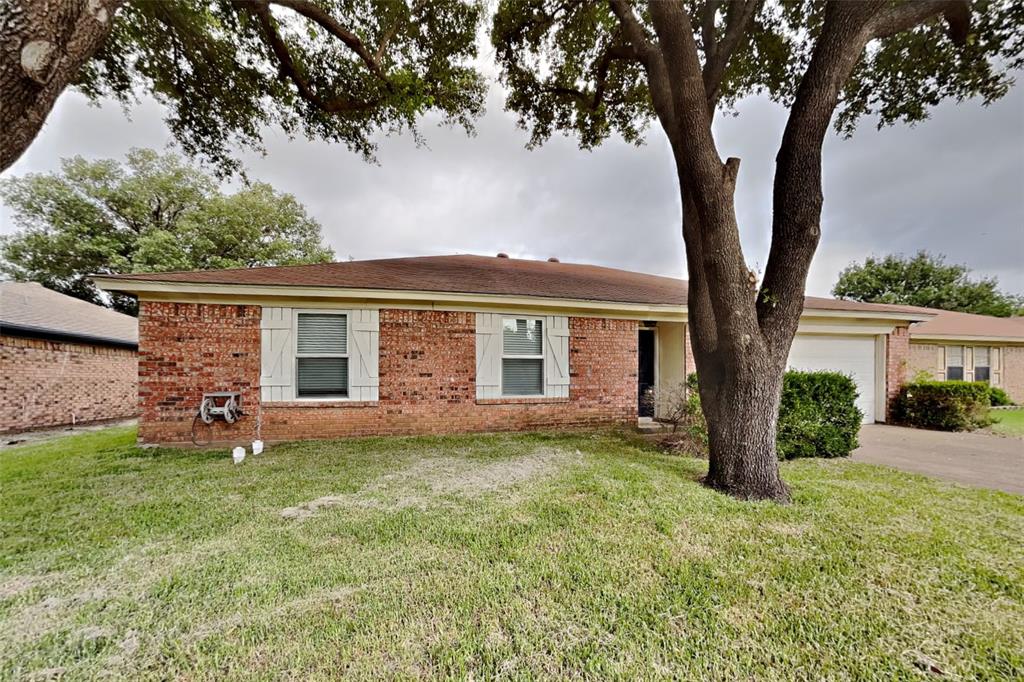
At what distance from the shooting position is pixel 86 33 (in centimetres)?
236

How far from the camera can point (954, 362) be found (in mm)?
11648

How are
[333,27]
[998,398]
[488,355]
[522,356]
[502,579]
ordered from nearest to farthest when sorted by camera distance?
[502,579]
[333,27]
[488,355]
[522,356]
[998,398]

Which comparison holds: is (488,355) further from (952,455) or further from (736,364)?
(952,455)

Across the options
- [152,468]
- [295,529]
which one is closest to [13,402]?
[152,468]

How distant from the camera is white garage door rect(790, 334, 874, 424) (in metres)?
8.34

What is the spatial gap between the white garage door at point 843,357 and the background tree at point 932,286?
989 inches

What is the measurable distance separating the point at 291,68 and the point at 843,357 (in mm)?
13035

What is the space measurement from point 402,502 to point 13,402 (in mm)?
10322

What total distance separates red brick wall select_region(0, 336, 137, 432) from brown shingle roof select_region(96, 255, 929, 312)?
219 inches

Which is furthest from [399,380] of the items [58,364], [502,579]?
[58,364]

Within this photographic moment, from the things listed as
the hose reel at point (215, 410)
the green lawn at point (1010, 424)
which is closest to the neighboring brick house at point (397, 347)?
the hose reel at point (215, 410)

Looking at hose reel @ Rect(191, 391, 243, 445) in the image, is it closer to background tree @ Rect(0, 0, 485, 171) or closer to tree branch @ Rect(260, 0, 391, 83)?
background tree @ Rect(0, 0, 485, 171)

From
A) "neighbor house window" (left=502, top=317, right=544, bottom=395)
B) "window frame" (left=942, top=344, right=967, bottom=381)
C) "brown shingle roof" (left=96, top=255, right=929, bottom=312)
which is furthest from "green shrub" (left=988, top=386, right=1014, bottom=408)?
"neighbor house window" (left=502, top=317, right=544, bottom=395)

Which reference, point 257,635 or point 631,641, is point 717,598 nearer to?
point 631,641
